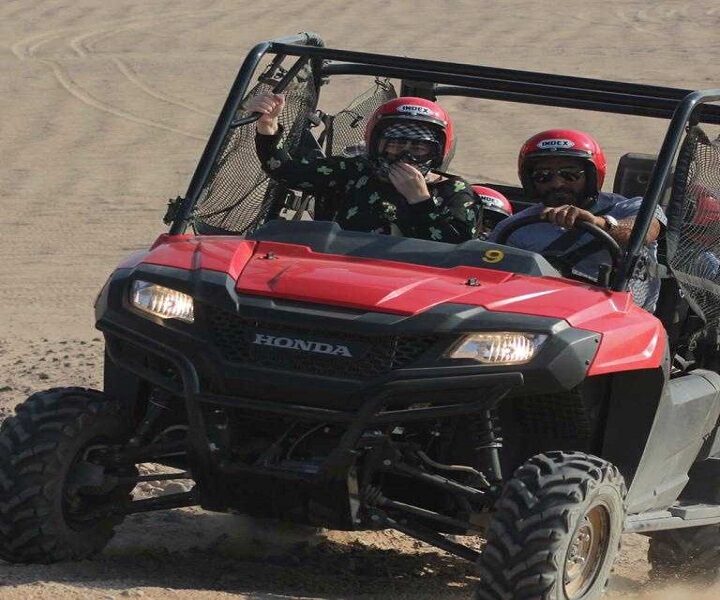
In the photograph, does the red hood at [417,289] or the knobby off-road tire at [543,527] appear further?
the red hood at [417,289]

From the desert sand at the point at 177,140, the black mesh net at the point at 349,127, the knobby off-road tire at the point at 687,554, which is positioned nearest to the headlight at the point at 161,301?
the desert sand at the point at 177,140

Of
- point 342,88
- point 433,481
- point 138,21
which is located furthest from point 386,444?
point 138,21

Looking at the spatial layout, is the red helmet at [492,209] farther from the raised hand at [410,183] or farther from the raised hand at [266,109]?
the raised hand at [266,109]

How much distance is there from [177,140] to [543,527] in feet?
45.8

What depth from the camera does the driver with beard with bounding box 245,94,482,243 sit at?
624 centimetres

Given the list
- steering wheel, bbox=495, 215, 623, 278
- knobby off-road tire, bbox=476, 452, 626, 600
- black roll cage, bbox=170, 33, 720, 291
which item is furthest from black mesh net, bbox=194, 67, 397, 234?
knobby off-road tire, bbox=476, 452, 626, 600

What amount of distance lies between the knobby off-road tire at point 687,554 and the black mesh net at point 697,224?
844 millimetres

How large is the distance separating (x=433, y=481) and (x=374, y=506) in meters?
0.20

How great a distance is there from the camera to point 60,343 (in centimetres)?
1018

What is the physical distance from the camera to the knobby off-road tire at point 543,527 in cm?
493

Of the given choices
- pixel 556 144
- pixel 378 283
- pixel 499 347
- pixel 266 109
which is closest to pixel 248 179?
pixel 266 109

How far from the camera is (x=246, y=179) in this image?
→ 6.81 m

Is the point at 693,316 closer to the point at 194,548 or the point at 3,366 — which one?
the point at 194,548

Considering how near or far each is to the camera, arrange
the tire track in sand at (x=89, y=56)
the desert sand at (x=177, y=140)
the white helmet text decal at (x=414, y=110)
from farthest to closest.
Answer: the tire track in sand at (x=89, y=56) → the white helmet text decal at (x=414, y=110) → the desert sand at (x=177, y=140)
